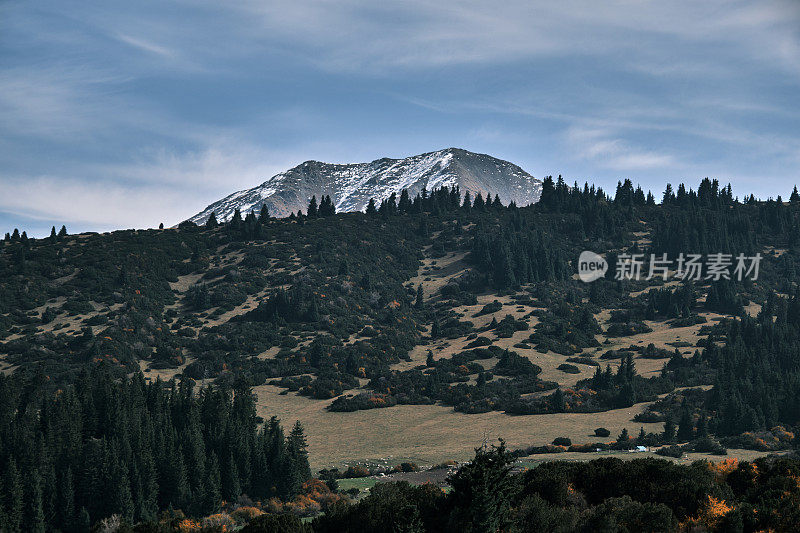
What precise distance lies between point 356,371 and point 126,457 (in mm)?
59660

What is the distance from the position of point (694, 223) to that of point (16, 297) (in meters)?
162

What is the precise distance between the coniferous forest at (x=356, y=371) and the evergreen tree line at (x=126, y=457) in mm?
232

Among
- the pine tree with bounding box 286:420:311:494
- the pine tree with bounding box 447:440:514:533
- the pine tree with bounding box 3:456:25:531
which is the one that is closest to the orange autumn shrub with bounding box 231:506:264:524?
the pine tree with bounding box 286:420:311:494

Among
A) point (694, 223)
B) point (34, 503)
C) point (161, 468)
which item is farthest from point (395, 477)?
point (694, 223)

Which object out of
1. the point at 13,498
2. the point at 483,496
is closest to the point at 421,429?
the point at 13,498

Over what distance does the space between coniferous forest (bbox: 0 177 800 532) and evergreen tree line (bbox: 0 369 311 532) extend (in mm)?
232

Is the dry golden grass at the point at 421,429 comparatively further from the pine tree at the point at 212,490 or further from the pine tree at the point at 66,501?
the pine tree at the point at 66,501

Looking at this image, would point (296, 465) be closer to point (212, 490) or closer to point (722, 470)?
point (212, 490)

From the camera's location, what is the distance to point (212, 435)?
242 ft

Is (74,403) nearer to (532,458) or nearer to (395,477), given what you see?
(395,477)

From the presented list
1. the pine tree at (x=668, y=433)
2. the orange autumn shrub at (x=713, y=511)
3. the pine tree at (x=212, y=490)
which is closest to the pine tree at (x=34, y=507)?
the pine tree at (x=212, y=490)

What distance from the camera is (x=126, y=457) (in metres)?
66.3

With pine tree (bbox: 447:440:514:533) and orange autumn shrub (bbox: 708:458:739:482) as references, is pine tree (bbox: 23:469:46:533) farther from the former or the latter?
orange autumn shrub (bbox: 708:458:739:482)

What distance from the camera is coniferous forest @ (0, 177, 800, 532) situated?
134ft
